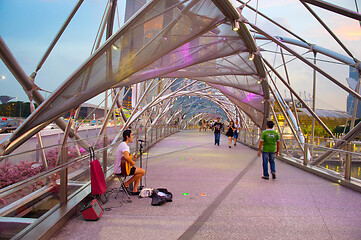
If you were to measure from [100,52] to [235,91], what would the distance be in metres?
16.3

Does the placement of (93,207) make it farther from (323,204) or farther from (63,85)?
(323,204)

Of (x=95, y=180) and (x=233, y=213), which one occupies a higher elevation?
(x=95, y=180)

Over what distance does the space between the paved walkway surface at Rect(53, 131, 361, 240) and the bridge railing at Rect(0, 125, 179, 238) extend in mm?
441

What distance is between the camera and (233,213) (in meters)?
4.42

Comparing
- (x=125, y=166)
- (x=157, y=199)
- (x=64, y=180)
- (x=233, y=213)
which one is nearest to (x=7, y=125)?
(x=125, y=166)

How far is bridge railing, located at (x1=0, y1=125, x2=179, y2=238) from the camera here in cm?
309

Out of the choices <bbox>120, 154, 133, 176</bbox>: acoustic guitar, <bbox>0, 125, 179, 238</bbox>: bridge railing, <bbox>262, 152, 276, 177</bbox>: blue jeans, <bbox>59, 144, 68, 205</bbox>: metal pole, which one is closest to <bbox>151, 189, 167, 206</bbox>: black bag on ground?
<bbox>120, 154, 133, 176</bbox>: acoustic guitar

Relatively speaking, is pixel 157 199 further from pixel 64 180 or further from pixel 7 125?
pixel 7 125

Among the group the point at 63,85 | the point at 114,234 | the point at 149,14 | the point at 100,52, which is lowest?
the point at 114,234

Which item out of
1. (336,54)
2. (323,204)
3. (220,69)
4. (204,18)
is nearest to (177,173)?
(323,204)

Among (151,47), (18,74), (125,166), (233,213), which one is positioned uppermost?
(151,47)

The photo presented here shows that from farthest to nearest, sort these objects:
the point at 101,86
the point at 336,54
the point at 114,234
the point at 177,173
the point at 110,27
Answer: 1. the point at 336,54
2. the point at 110,27
3. the point at 177,173
4. the point at 101,86
5. the point at 114,234

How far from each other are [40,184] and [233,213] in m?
2.94

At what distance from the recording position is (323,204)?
16.4 ft
